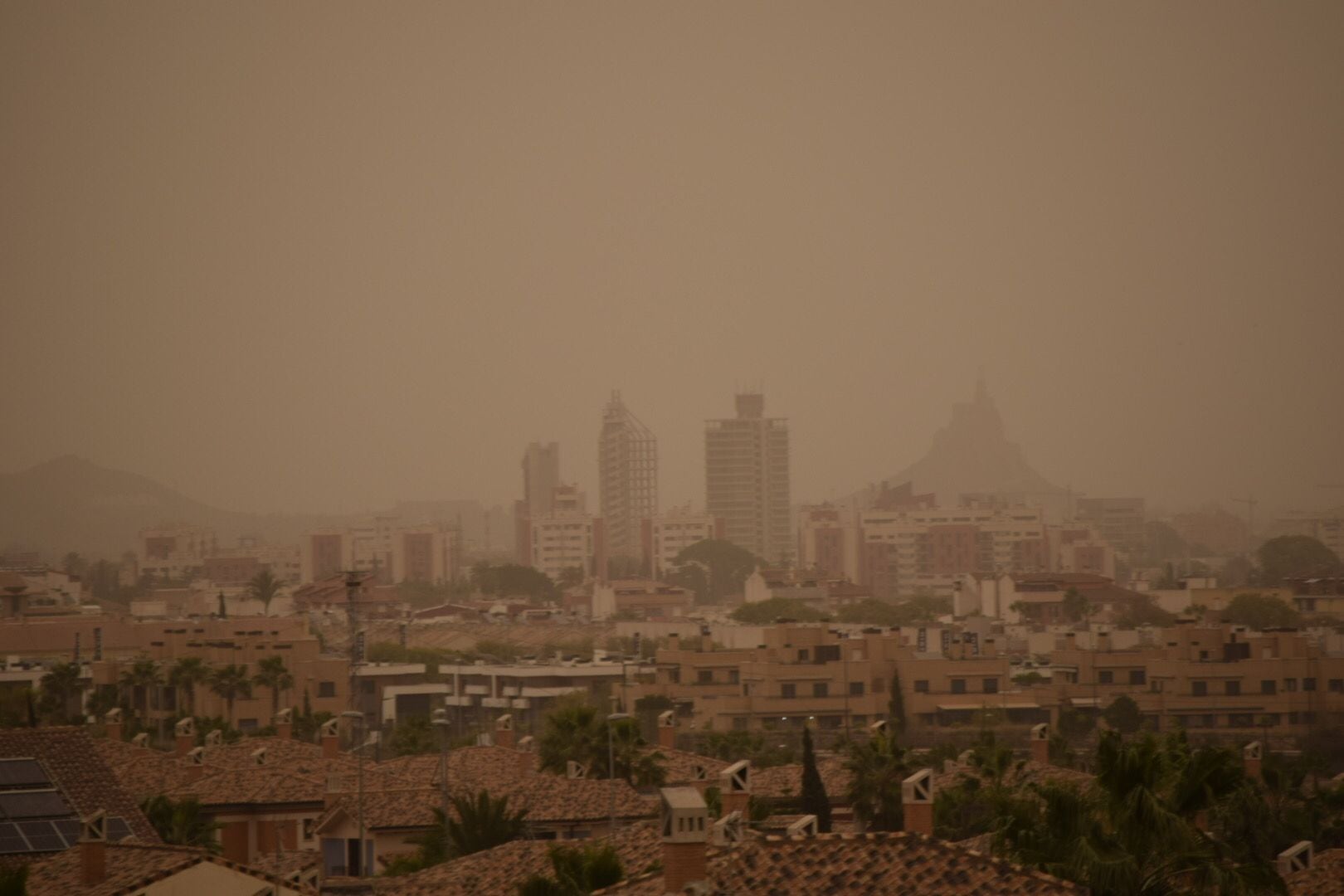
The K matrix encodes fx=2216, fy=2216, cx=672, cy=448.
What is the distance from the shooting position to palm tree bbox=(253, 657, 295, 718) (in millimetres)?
63562

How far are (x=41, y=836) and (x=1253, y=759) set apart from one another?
71.5 feet

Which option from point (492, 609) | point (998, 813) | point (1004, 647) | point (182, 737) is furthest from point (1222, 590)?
point (998, 813)

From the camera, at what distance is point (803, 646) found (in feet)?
209

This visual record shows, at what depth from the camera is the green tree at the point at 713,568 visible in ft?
547

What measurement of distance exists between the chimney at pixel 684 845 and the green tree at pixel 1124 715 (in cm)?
4290

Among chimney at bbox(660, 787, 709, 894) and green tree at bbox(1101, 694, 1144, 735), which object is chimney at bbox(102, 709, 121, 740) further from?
chimney at bbox(660, 787, 709, 894)

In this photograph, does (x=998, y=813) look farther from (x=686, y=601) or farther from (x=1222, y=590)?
(x=686, y=601)

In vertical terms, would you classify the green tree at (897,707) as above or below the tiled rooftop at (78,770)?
below

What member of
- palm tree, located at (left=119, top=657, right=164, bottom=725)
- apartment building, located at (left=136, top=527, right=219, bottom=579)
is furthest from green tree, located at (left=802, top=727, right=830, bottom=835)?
apartment building, located at (left=136, top=527, right=219, bottom=579)

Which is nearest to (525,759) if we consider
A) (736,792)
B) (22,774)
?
(22,774)

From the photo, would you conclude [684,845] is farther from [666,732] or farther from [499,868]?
[666,732]

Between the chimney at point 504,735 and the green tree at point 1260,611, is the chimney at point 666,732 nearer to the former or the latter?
the chimney at point 504,735

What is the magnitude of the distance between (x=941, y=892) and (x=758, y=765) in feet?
90.4

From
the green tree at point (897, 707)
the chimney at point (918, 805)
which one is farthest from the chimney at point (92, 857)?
the green tree at point (897, 707)
